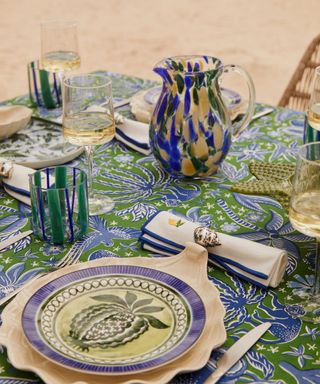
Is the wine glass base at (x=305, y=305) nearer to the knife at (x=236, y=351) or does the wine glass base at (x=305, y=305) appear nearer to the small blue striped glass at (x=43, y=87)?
the knife at (x=236, y=351)

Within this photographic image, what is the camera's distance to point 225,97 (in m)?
1.70

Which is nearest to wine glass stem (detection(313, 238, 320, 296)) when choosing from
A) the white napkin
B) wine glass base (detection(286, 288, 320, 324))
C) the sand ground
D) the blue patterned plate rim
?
wine glass base (detection(286, 288, 320, 324))

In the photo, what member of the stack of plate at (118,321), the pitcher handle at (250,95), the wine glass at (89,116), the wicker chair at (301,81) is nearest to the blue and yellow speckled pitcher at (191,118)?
Result: the pitcher handle at (250,95)

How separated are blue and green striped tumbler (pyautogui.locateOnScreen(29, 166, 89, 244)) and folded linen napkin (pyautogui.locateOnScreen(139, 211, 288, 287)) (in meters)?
0.11

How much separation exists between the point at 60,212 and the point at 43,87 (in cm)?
66

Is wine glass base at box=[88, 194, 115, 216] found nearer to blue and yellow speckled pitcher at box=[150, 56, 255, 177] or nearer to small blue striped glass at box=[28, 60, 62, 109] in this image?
blue and yellow speckled pitcher at box=[150, 56, 255, 177]

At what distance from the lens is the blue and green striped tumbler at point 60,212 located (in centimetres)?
115

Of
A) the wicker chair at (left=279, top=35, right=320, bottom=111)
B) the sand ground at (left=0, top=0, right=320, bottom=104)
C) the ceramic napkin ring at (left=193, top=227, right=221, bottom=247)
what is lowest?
the sand ground at (left=0, top=0, right=320, bottom=104)

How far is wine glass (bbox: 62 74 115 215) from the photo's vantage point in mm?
1254

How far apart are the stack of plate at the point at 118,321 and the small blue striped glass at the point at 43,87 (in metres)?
0.79

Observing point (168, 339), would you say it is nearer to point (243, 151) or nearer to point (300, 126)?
point (243, 151)

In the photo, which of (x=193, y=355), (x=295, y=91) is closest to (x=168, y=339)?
(x=193, y=355)

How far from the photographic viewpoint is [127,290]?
99 cm

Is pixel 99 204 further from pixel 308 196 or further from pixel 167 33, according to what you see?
pixel 167 33
